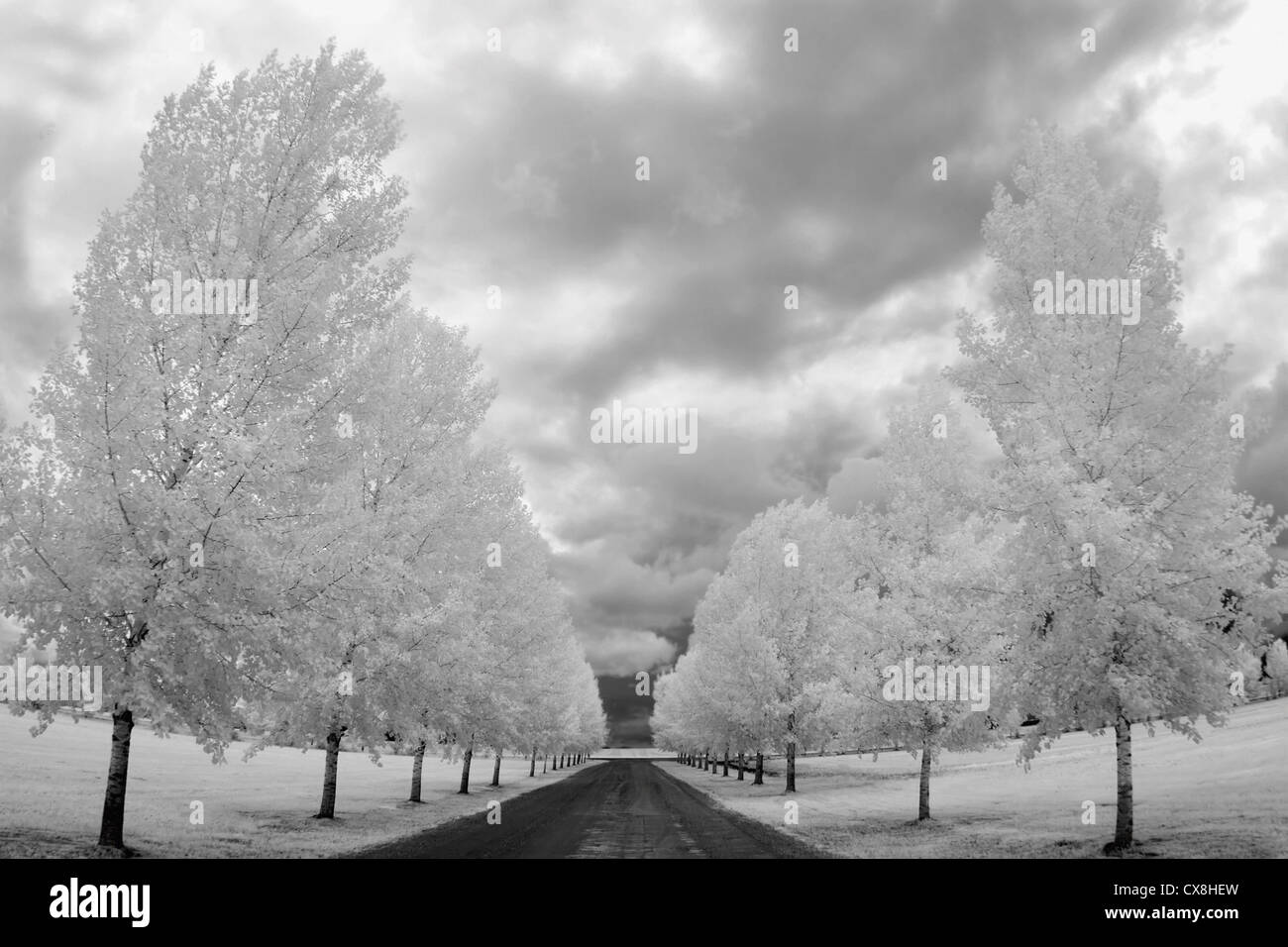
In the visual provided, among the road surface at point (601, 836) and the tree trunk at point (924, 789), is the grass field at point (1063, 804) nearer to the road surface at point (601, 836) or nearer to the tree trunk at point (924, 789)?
the tree trunk at point (924, 789)

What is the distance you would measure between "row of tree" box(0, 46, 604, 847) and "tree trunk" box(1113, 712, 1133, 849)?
12.7 m

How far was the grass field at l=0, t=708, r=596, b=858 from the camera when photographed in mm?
12367

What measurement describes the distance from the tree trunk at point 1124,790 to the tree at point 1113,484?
32mm

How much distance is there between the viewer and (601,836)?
1684 centimetres

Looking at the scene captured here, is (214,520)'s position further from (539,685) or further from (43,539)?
(539,685)

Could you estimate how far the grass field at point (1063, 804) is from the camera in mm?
13711

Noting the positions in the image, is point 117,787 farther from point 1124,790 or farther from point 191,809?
point 1124,790

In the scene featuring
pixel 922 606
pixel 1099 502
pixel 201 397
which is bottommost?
pixel 922 606

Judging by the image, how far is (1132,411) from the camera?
13.1 metres

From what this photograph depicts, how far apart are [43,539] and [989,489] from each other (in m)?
14.2

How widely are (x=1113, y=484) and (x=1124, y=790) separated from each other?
528 cm

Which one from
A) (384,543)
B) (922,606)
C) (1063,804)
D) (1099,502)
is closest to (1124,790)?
(1099,502)

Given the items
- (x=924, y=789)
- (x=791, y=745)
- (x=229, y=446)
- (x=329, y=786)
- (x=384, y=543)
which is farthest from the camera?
(x=791, y=745)
